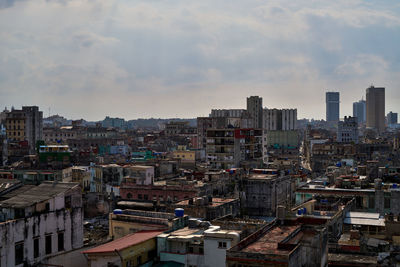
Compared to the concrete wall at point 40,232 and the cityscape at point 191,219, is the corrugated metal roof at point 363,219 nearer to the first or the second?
the cityscape at point 191,219

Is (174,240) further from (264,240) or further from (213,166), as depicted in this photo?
(213,166)

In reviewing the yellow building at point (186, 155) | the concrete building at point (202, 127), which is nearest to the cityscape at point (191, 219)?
the yellow building at point (186, 155)

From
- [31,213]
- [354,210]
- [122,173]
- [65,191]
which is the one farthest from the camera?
[122,173]

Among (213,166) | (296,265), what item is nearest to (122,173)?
(213,166)

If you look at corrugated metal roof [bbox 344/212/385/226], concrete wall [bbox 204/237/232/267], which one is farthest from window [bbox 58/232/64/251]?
corrugated metal roof [bbox 344/212/385/226]

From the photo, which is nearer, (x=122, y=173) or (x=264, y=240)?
(x=264, y=240)

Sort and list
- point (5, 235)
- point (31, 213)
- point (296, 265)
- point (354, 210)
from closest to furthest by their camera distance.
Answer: point (296, 265) < point (5, 235) < point (31, 213) < point (354, 210)

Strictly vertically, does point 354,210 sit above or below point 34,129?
below
